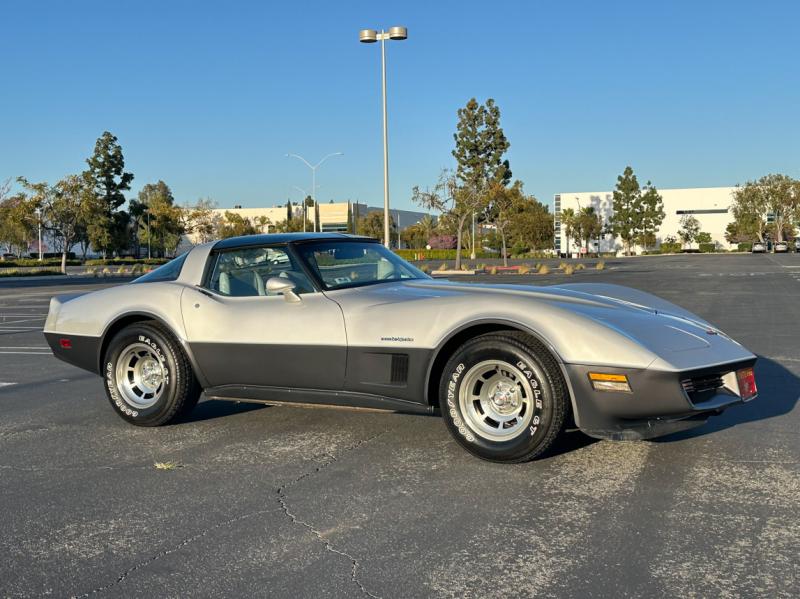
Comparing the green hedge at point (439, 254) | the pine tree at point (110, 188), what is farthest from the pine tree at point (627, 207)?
the pine tree at point (110, 188)

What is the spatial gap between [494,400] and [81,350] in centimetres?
343

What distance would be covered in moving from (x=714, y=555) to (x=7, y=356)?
31.5ft

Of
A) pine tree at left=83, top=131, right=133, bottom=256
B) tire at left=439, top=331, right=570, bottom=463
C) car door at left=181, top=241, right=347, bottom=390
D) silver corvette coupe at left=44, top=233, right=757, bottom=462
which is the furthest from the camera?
pine tree at left=83, top=131, right=133, bottom=256

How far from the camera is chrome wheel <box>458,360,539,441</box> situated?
4512 mm

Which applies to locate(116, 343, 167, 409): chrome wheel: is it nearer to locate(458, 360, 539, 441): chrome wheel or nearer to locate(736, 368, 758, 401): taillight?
locate(458, 360, 539, 441): chrome wheel

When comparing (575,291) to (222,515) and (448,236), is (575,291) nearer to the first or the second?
(222,515)

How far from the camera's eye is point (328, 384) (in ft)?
16.5

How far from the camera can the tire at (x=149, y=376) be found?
562 centimetres

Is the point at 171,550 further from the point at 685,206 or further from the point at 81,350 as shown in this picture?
the point at 685,206

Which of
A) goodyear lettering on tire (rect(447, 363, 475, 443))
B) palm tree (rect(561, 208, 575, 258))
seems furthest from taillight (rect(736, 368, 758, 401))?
palm tree (rect(561, 208, 575, 258))

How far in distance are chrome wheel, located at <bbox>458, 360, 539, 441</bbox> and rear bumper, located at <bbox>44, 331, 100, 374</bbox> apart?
3.08 m

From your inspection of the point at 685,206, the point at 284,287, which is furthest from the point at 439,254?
the point at 284,287

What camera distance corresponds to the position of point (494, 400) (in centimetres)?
461

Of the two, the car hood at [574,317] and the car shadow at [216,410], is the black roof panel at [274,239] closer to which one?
the car hood at [574,317]
